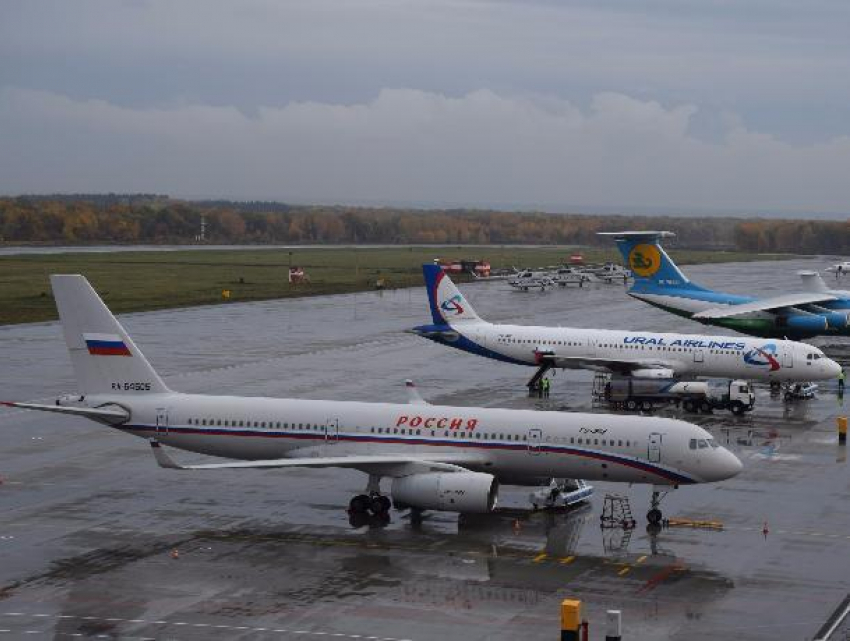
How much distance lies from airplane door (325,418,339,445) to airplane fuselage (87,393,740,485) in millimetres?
37

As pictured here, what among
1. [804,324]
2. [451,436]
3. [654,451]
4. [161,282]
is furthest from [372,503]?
[161,282]

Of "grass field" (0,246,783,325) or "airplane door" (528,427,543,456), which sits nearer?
"airplane door" (528,427,543,456)

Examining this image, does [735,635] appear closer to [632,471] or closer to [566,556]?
[566,556]

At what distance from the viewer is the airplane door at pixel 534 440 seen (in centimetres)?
4709

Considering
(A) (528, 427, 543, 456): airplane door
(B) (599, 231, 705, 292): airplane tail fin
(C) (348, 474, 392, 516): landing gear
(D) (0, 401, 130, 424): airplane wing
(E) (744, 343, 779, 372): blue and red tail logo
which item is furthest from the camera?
(B) (599, 231, 705, 292): airplane tail fin

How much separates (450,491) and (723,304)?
200 ft

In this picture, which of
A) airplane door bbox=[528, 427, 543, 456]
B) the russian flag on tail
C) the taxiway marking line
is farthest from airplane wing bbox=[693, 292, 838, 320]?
the taxiway marking line

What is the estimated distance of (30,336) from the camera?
102375 mm

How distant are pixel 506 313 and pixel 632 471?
8463 centimetres

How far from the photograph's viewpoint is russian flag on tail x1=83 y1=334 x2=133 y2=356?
51000 mm

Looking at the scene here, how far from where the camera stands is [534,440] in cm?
4716

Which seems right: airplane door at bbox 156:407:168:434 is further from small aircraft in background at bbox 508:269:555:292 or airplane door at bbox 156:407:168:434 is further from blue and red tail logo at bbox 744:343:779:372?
small aircraft in background at bbox 508:269:555:292

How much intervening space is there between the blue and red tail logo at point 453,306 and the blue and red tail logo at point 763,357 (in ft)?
58.4

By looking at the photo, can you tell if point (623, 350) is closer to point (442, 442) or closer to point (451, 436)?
point (451, 436)
